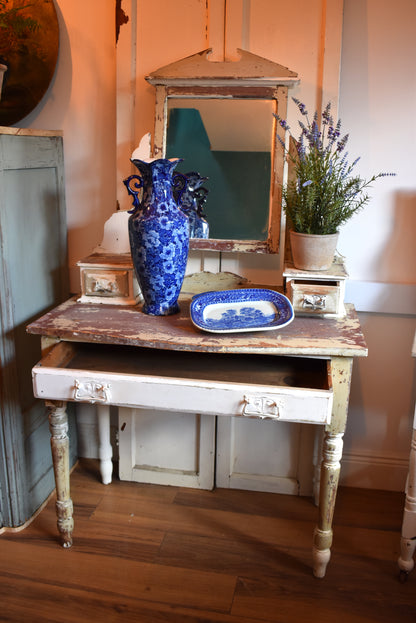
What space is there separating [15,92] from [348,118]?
1223 millimetres

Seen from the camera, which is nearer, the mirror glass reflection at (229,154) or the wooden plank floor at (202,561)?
the wooden plank floor at (202,561)

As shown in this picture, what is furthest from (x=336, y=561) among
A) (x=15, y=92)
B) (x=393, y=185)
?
(x=15, y=92)

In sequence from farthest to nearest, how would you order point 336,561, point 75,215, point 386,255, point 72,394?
point 75,215
point 386,255
point 336,561
point 72,394

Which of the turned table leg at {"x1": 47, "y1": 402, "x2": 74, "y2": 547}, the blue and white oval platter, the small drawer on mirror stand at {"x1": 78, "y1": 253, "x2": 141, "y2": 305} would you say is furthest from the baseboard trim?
the turned table leg at {"x1": 47, "y1": 402, "x2": 74, "y2": 547}

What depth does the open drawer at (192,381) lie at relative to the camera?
1.68m

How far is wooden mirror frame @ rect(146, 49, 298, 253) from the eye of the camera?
2.08 meters

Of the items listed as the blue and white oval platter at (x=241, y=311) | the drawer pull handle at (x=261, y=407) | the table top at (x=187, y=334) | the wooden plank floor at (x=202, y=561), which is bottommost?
the wooden plank floor at (x=202, y=561)

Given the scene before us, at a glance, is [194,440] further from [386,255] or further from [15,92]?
[15,92]

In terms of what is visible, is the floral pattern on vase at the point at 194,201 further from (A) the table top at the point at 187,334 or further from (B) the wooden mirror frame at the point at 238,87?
(A) the table top at the point at 187,334

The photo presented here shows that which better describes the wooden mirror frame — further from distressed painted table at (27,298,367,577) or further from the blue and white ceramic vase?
distressed painted table at (27,298,367,577)

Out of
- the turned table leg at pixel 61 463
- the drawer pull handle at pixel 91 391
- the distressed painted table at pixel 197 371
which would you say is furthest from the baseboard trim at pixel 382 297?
the turned table leg at pixel 61 463

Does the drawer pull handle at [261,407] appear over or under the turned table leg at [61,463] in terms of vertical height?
over

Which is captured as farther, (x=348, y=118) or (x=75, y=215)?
(x=75, y=215)

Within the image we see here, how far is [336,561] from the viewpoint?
208 centimetres
